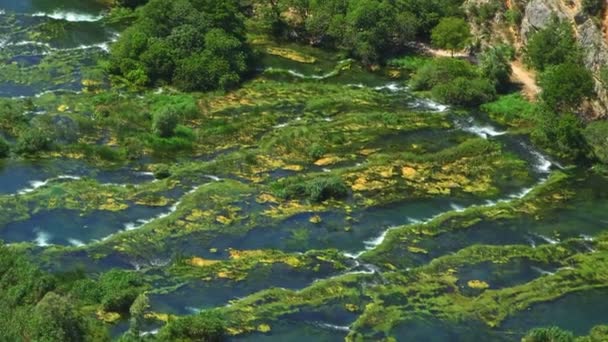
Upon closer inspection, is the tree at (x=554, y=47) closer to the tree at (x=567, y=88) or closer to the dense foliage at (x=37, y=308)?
the tree at (x=567, y=88)

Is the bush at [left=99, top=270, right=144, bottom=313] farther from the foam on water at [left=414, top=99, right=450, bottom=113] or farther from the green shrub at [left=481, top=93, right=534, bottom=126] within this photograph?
the green shrub at [left=481, top=93, right=534, bottom=126]

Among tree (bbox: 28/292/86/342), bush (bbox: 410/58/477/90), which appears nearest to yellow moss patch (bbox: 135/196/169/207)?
tree (bbox: 28/292/86/342)

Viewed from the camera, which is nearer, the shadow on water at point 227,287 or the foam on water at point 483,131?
the shadow on water at point 227,287

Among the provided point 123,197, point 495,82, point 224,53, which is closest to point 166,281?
point 123,197

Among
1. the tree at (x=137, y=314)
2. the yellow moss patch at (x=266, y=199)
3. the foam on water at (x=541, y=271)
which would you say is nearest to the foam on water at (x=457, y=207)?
the foam on water at (x=541, y=271)

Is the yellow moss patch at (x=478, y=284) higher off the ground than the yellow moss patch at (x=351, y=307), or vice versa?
the yellow moss patch at (x=351, y=307)

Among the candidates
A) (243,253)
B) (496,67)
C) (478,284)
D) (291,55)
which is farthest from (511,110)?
(243,253)

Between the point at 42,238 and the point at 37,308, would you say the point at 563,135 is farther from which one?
the point at 37,308
